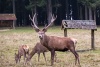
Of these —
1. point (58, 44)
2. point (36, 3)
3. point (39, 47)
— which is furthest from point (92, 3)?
point (58, 44)

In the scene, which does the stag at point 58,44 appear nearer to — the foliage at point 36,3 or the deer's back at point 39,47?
the deer's back at point 39,47

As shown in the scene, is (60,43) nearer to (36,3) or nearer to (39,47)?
(39,47)

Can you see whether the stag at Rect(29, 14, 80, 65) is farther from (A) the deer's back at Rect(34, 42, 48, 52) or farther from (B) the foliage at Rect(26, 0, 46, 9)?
(B) the foliage at Rect(26, 0, 46, 9)

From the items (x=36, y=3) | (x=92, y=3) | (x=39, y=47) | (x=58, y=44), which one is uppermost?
(x=58, y=44)

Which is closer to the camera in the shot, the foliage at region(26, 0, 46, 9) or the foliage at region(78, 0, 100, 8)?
the foliage at region(78, 0, 100, 8)

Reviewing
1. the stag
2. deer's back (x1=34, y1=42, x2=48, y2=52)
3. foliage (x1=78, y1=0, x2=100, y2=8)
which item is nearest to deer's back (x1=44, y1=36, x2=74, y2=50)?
the stag

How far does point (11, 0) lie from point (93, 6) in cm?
1658

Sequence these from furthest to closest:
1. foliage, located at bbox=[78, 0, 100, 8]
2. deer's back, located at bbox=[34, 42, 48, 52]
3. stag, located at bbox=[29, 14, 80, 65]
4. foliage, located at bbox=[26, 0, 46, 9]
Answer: foliage, located at bbox=[26, 0, 46, 9], foliage, located at bbox=[78, 0, 100, 8], deer's back, located at bbox=[34, 42, 48, 52], stag, located at bbox=[29, 14, 80, 65]

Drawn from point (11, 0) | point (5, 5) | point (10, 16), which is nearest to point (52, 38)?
point (10, 16)

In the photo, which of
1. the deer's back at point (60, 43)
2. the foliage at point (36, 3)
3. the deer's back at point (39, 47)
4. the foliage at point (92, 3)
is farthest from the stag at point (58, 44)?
the foliage at point (36, 3)

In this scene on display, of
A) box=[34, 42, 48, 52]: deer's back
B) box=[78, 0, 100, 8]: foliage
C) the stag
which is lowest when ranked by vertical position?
box=[78, 0, 100, 8]: foliage

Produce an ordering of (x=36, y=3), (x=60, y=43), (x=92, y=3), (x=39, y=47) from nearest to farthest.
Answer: (x=60, y=43) → (x=39, y=47) → (x=92, y=3) → (x=36, y=3)

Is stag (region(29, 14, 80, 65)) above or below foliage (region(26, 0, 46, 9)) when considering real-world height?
above

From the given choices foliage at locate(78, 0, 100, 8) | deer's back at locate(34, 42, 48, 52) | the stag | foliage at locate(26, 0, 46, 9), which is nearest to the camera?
the stag
